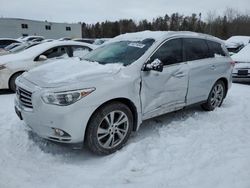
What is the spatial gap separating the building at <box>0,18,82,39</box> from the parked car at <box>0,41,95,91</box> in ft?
159

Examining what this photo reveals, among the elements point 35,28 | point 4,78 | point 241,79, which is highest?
point 4,78

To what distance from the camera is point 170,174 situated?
10.9 ft

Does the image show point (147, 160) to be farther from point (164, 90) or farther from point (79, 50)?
point (79, 50)

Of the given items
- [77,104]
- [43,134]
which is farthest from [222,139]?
[43,134]

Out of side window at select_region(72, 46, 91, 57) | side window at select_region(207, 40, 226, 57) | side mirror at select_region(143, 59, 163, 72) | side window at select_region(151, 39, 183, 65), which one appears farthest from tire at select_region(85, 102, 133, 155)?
side window at select_region(72, 46, 91, 57)

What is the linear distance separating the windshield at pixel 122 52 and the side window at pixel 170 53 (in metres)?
0.21

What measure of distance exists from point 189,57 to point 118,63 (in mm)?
1532

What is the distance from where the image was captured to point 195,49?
527 cm

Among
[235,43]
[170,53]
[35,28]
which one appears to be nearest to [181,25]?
[35,28]

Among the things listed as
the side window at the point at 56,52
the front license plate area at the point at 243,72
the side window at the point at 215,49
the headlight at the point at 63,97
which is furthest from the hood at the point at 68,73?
the front license plate area at the point at 243,72

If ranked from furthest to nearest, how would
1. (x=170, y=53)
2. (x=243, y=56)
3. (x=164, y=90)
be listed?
(x=243, y=56)
(x=170, y=53)
(x=164, y=90)

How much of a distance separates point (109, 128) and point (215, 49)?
326 centimetres

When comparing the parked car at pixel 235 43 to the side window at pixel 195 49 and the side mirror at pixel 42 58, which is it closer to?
the side window at pixel 195 49

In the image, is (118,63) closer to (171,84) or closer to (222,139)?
(171,84)
